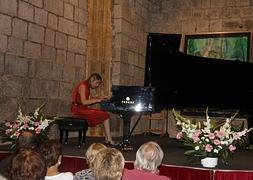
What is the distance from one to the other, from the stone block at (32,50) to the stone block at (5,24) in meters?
0.45

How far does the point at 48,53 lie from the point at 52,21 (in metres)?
0.56

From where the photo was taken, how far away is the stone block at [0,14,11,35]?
6.11m

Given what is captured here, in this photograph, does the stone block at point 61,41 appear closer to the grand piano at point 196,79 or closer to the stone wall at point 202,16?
the grand piano at point 196,79

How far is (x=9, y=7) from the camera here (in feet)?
20.5

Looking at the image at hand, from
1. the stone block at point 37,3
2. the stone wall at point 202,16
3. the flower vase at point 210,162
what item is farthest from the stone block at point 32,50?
the stone wall at point 202,16

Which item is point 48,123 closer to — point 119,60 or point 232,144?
point 232,144

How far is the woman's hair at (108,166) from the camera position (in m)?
2.32

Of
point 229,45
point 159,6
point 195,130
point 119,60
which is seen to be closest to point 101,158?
point 195,130

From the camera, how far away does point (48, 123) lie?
529cm

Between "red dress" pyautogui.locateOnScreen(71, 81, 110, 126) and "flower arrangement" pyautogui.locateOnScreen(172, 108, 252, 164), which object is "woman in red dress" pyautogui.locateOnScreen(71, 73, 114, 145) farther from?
"flower arrangement" pyautogui.locateOnScreen(172, 108, 252, 164)

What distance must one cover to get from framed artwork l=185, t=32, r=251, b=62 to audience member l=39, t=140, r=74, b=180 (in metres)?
7.68

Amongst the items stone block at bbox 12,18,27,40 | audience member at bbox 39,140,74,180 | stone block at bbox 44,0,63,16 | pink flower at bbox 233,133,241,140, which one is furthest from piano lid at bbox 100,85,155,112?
audience member at bbox 39,140,74,180

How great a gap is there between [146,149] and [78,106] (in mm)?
3591

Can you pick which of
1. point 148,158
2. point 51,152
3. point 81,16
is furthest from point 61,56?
point 51,152
